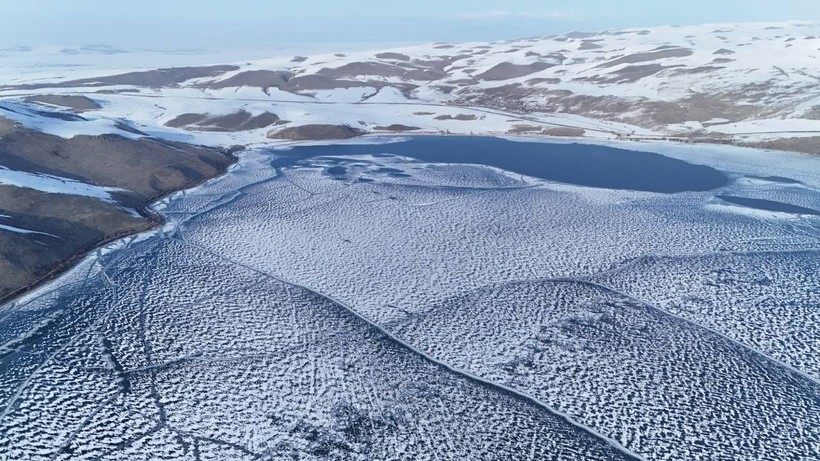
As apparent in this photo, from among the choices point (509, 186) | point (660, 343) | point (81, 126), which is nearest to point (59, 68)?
point (81, 126)

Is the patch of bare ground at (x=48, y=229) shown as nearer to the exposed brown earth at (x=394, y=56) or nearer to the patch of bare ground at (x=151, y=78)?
the patch of bare ground at (x=151, y=78)

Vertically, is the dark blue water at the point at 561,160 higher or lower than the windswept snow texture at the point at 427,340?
higher

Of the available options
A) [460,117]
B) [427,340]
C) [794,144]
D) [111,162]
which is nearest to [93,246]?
[111,162]

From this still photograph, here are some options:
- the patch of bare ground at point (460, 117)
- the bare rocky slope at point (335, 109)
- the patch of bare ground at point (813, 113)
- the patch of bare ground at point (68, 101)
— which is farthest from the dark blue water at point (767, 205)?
the patch of bare ground at point (68, 101)

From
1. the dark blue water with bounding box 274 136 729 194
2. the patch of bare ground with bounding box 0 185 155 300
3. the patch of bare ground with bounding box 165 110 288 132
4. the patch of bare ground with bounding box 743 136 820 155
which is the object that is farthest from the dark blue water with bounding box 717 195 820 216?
the patch of bare ground with bounding box 165 110 288 132

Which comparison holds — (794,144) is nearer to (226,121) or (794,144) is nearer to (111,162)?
(111,162)

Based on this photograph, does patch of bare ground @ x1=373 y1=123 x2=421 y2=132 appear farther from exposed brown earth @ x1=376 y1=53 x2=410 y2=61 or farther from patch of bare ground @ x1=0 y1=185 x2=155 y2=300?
exposed brown earth @ x1=376 y1=53 x2=410 y2=61
